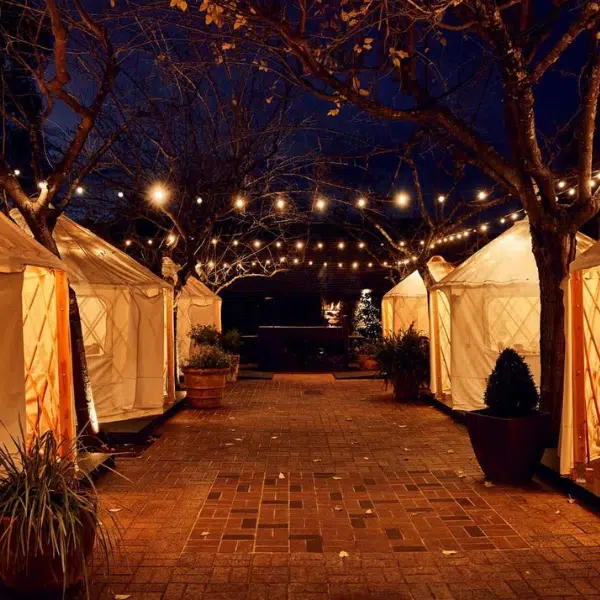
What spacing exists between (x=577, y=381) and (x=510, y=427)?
56cm

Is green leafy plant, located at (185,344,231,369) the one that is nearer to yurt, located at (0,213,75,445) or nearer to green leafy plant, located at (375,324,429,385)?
green leafy plant, located at (375,324,429,385)

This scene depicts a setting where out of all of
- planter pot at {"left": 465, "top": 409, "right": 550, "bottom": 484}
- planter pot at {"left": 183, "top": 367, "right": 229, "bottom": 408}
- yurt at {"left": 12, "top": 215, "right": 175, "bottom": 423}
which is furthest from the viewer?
planter pot at {"left": 183, "top": 367, "right": 229, "bottom": 408}

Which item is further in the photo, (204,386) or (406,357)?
(406,357)

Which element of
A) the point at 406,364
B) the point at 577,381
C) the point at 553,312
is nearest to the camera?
the point at 577,381

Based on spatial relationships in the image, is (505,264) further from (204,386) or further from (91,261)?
(91,261)

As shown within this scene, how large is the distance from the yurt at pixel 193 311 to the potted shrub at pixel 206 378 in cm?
393

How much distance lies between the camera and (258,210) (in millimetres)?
15281

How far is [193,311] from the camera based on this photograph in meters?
13.7

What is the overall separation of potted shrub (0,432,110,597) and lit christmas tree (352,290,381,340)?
44.0 feet

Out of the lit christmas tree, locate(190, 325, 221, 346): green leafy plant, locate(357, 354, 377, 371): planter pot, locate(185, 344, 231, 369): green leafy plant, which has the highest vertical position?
the lit christmas tree

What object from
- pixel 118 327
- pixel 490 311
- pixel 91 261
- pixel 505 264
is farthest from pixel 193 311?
pixel 505 264

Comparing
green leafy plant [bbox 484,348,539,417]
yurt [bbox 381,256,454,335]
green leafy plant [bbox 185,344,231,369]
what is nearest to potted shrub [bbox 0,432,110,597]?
green leafy plant [bbox 484,348,539,417]

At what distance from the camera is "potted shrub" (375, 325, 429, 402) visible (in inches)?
352

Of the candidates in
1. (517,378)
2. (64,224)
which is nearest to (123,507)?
(517,378)
